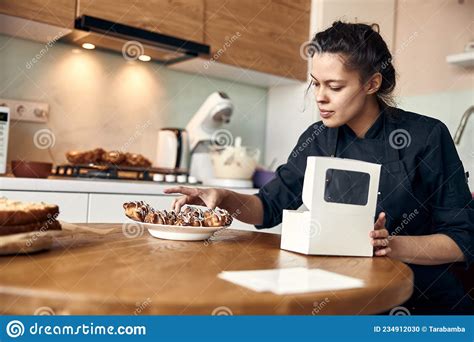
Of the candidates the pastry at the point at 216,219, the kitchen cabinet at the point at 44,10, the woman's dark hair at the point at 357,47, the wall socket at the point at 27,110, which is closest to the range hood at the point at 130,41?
the kitchen cabinet at the point at 44,10

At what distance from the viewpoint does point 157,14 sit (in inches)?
77.8

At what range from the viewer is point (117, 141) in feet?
7.30

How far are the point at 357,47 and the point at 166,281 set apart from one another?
75cm

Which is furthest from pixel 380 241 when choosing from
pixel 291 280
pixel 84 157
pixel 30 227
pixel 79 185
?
pixel 84 157

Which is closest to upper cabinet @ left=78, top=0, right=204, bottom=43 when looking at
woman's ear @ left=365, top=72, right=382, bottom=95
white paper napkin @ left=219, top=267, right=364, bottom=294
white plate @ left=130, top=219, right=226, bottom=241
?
woman's ear @ left=365, top=72, right=382, bottom=95

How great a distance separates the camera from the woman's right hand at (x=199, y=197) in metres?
1.03

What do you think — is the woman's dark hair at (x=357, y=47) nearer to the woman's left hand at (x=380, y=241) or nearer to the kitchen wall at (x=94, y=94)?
the woman's left hand at (x=380, y=241)

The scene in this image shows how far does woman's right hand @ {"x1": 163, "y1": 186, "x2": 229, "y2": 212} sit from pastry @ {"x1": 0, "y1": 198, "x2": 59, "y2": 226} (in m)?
0.30

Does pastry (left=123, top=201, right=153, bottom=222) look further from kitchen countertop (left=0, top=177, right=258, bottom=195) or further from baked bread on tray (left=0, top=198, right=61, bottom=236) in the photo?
kitchen countertop (left=0, top=177, right=258, bottom=195)

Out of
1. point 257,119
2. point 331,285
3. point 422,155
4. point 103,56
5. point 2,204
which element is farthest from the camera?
point 257,119

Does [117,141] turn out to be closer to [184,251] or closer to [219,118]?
[219,118]

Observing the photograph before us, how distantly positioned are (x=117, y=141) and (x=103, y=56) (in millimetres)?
376

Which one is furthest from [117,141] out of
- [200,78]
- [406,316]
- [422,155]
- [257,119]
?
[406,316]

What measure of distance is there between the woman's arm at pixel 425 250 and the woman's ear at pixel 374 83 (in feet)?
1.25
